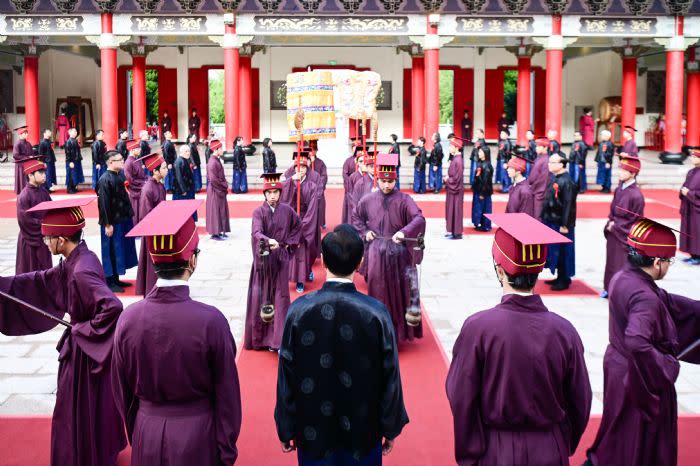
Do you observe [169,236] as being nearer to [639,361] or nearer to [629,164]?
[639,361]

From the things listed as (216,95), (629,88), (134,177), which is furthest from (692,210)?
(216,95)

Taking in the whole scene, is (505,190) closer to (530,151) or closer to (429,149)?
(530,151)

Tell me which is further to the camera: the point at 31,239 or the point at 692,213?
the point at 692,213

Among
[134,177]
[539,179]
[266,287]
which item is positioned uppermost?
[134,177]

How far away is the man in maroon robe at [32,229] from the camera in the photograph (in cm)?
777

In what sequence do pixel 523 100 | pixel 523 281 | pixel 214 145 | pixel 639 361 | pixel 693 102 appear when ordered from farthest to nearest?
1. pixel 523 100
2. pixel 693 102
3. pixel 214 145
4. pixel 639 361
5. pixel 523 281

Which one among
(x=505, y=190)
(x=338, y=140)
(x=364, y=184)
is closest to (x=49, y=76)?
(x=338, y=140)

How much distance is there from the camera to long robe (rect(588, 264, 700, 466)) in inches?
142

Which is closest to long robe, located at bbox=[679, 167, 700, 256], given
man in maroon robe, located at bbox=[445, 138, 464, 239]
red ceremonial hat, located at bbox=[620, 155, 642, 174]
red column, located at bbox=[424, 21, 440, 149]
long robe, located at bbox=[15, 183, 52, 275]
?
red ceremonial hat, located at bbox=[620, 155, 642, 174]

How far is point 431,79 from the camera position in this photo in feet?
67.2

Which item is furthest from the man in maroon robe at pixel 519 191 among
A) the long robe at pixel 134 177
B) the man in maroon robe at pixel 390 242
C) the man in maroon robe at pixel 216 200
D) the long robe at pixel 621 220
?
the long robe at pixel 134 177

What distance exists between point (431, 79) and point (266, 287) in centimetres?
1487

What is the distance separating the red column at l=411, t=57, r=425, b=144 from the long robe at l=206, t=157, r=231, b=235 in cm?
1046

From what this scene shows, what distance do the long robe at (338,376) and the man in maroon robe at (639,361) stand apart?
1.26 m
